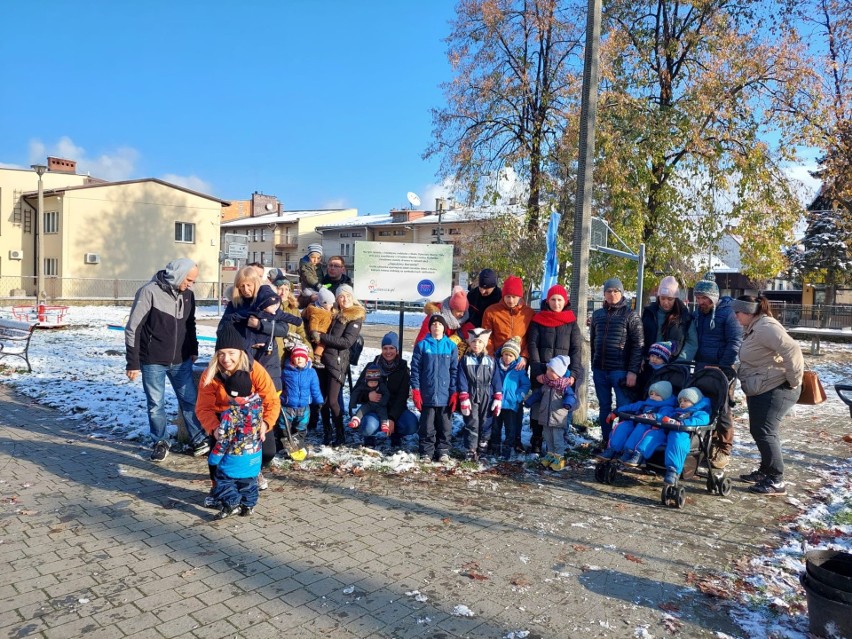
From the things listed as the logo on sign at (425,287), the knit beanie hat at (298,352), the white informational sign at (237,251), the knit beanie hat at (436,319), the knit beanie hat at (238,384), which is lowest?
the knit beanie hat at (238,384)

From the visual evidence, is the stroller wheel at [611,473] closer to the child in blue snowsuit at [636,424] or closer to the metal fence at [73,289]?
the child in blue snowsuit at [636,424]

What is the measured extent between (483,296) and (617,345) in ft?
5.74

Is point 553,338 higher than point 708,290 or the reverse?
the reverse

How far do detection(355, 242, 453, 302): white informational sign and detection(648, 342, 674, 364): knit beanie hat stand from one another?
2693 mm

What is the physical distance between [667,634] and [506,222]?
16619 mm

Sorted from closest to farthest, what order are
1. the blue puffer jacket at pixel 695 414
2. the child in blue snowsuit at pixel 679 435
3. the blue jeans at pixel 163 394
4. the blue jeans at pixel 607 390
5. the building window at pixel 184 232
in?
the child in blue snowsuit at pixel 679 435 → the blue puffer jacket at pixel 695 414 → the blue jeans at pixel 163 394 → the blue jeans at pixel 607 390 → the building window at pixel 184 232

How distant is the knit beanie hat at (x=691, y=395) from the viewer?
5590 mm

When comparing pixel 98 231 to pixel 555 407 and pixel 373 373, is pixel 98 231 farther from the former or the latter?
pixel 555 407

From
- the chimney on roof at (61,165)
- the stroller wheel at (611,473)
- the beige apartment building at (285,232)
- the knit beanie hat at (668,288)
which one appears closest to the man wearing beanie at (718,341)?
the knit beanie hat at (668,288)

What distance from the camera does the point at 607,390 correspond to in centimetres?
676

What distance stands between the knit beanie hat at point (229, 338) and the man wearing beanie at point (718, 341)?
4445 mm

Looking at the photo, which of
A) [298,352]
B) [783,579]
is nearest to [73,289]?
[298,352]

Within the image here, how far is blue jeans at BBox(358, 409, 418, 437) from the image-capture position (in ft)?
21.6

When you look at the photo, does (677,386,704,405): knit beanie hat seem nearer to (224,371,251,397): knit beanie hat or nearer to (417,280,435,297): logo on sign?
(417,280,435,297): logo on sign
